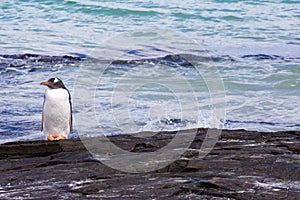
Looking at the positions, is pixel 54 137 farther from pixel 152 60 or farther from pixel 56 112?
pixel 152 60

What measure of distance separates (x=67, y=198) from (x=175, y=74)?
34.3 feet

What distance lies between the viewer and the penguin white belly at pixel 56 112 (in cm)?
773

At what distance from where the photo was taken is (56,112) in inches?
308

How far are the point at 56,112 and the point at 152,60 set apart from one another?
845 cm

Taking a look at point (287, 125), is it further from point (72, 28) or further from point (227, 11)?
point (227, 11)

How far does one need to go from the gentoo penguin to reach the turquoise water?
1274 mm

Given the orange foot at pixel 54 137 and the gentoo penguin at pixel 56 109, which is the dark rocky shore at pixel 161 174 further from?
the gentoo penguin at pixel 56 109

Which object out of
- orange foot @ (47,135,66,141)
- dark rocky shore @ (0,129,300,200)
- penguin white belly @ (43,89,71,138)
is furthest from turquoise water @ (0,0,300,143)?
dark rocky shore @ (0,129,300,200)

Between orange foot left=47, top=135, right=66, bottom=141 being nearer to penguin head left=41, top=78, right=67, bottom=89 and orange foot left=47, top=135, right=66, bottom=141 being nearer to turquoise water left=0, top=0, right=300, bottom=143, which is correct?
penguin head left=41, top=78, right=67, bottom=89

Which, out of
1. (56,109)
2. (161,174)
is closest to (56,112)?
(56,109)

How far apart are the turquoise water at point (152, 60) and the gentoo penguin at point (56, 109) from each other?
4.18 ft

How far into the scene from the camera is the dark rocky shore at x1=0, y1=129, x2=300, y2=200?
443 centimetres

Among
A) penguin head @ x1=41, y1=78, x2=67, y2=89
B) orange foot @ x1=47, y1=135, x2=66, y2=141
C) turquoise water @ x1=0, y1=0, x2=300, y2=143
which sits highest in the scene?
penguin head @ x1=41, y1=78, x2=67, y2=89

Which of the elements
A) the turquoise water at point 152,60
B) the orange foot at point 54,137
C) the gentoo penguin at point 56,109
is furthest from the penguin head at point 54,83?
the turquoise water at point 152,60
